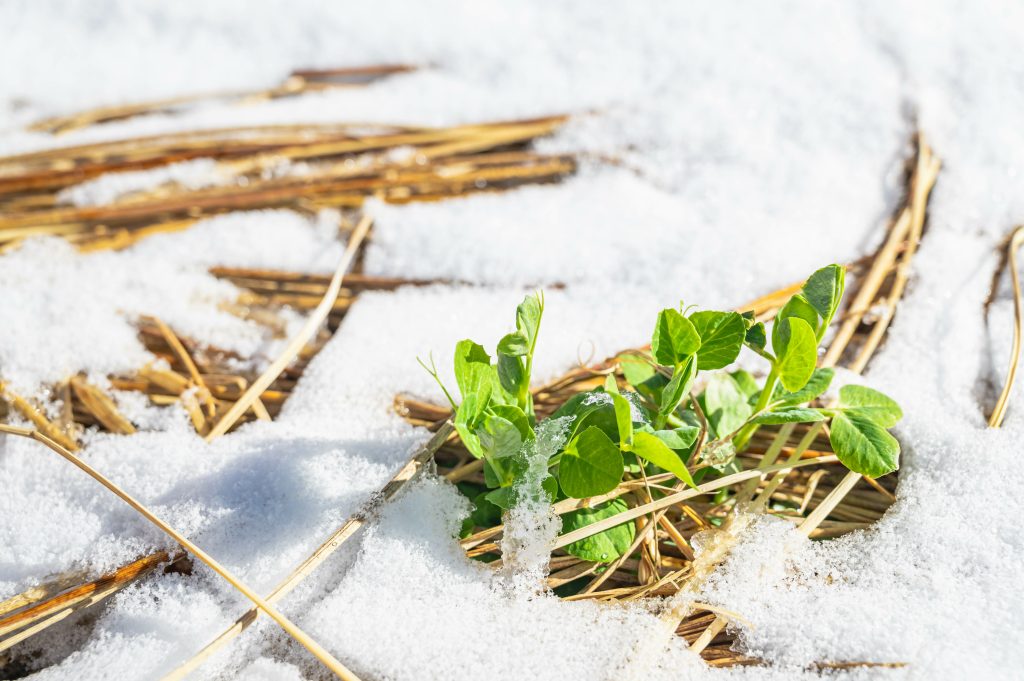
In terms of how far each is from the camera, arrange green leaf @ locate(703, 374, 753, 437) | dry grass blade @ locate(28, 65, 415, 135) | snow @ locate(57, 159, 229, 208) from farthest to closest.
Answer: dry grass blade @ locate(28, 65, 415, 135)
snow @ locate(57, 159, 229, 208)
green leaf @ locate(703, 374, 753, 437)

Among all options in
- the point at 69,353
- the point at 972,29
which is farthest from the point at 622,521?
the point at 972,29

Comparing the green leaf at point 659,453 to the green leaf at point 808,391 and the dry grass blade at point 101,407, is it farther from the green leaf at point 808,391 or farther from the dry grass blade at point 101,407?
the dry grass blade at point 101,407

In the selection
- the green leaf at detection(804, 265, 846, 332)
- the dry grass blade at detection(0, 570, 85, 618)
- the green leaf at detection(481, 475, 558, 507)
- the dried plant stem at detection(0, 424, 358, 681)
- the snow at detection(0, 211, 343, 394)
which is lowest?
the dry grass blade at detection(0, 570, 85, 618)

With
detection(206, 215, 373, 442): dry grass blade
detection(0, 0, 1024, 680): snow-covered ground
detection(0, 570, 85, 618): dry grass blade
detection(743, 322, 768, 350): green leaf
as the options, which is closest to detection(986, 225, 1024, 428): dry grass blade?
detection(0, 0, 1024, 680): snow-covered ground

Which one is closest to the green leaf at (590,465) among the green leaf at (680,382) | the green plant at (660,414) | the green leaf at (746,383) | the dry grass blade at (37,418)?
the green plant at (660,414)

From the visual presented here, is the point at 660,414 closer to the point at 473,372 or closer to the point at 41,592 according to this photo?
the point at 473,372

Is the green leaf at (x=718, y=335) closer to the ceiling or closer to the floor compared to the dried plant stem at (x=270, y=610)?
closer to the ceiling

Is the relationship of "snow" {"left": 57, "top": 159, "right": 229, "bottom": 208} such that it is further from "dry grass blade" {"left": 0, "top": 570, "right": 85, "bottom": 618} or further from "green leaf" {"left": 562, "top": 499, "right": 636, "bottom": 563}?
"green leaf" {"left": 562, "top": 499, "right": 636, "bottom": 563}
